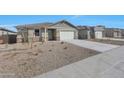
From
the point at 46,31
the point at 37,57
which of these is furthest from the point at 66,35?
the point at 37,57

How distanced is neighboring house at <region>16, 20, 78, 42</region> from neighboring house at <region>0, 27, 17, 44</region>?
0.21 m

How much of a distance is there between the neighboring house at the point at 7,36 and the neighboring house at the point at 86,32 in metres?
2.28

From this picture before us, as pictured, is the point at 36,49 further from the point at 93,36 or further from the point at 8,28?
the point at 93,36

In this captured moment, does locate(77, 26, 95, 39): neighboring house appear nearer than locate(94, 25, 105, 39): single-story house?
No

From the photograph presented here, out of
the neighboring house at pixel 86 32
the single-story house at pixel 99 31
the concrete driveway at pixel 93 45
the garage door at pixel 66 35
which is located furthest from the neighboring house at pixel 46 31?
the single-story house at pixel 99 31

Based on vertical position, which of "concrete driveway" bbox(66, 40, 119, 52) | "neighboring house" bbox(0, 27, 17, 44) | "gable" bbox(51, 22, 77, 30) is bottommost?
"concrete driveway" bbox(66, 40, 119, 52)

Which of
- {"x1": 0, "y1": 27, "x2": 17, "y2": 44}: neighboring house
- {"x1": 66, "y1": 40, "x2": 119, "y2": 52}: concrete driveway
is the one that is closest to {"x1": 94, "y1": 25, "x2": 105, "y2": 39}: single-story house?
{"x1": 66, "y1": 40, "x2": 119, "y2": 52}: concrete driveway

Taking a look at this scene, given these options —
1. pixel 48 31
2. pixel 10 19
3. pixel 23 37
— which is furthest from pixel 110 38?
pixel 10 19

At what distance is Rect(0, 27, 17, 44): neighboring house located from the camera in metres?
8.07

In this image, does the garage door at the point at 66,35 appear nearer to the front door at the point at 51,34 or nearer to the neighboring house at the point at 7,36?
the front door at the point at 51,34

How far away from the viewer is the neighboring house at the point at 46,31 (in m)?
7.91

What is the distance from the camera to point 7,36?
28.6ft

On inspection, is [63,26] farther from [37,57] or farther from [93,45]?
[37,57]

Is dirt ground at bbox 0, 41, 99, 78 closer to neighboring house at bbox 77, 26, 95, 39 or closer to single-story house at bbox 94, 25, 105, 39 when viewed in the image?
neighboring house at bbox 77, 26, 95, 39
